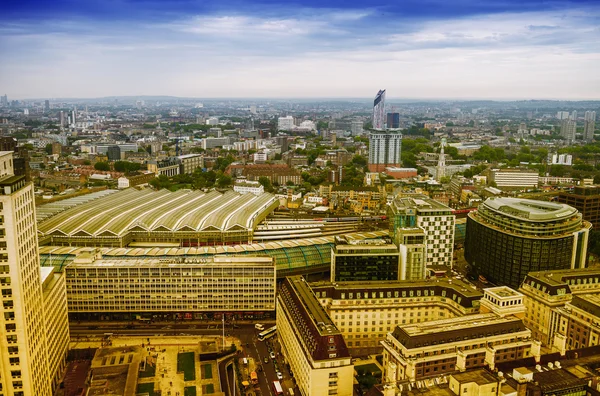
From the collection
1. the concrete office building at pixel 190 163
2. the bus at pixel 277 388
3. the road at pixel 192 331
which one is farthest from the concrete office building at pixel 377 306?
the concrete office building at pixel 190 163

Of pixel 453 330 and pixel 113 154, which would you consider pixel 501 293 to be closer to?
pixel 453 330

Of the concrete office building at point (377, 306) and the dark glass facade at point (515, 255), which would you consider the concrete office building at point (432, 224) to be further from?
the concrete office building at point (377, 306)

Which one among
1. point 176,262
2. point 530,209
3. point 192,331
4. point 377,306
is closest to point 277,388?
point 377,306

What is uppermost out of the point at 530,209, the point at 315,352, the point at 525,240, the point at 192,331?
the point at 530,209

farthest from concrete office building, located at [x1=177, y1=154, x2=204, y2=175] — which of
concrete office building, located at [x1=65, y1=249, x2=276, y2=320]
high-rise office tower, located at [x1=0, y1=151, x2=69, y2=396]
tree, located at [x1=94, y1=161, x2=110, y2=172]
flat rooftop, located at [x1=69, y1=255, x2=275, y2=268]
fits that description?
high-rise office tower, located at [x1=0, y1=151, x2=69, y2=396]

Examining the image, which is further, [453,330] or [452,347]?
[453,330]

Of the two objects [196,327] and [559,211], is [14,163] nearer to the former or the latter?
[196,327]

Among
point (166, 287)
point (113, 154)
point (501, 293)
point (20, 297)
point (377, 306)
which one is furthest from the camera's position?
point (113, 154)
